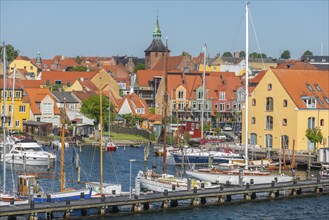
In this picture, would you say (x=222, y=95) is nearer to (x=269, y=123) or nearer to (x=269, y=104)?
(x=269, y=104)

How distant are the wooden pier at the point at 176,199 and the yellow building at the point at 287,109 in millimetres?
22814

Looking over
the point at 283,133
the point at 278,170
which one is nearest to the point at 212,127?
the point at 283,133

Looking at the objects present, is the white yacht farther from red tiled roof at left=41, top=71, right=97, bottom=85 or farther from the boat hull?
red tiled roof at left=41, top=71, right=97, bottom=85

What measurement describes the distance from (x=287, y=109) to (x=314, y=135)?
381 cm

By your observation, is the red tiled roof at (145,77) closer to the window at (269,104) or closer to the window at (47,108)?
the window at (47,108)

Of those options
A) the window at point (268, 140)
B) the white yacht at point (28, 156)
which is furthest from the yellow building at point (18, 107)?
the window at point (268, 140)

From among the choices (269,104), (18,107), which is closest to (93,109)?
(18,107)

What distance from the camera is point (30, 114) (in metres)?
109

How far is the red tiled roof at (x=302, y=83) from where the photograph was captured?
A: 8750 centimetres

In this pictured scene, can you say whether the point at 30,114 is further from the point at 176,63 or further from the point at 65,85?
the point at 176,63

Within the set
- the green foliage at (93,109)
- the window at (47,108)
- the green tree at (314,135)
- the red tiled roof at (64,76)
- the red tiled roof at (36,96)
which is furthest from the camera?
the red tiled roof at (64,76)

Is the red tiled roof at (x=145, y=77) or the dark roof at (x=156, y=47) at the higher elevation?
the dark roof at (x=156, y=47)

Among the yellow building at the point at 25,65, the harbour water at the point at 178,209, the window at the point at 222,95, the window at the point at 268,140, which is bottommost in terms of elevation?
the harbour water at the point at 178,209

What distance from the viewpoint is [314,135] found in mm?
85500
